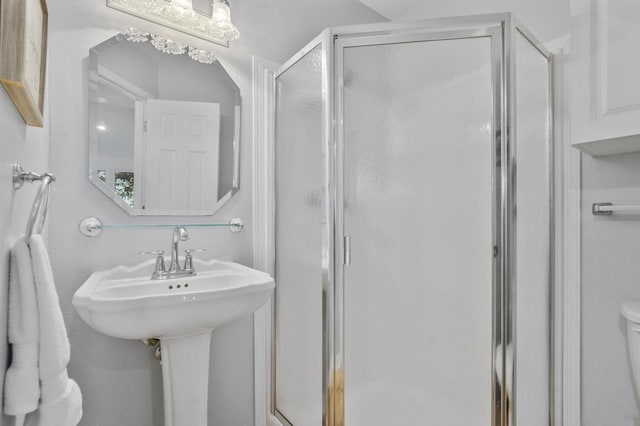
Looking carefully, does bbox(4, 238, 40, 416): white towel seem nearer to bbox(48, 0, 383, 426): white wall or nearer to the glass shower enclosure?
bbox(48, 0, 383, 426): white wall

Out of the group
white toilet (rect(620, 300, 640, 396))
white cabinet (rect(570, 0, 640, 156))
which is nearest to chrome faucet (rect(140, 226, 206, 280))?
white cabinet (rect(570, 0, 640, 156))

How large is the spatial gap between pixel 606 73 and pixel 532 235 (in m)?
0.63

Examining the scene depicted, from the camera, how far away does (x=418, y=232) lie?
138 cm

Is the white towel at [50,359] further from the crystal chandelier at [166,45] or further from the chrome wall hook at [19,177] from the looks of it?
the crystal chandelier at [166,45]

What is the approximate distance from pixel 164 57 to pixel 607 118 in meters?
1.75

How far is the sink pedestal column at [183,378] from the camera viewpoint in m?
1.28

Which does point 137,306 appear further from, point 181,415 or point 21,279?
point 181,415

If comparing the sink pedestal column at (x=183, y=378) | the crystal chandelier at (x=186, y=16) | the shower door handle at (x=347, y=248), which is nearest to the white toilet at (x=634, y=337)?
the shower door handle at (x=347, y=248)

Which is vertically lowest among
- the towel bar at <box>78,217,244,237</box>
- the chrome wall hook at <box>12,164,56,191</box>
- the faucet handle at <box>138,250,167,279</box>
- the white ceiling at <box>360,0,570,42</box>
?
the faucet handle at <box>138,250,167,279</box>

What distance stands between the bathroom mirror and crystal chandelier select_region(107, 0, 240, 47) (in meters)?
0.08

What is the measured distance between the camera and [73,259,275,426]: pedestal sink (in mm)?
1012

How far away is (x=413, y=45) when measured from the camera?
1.35 m

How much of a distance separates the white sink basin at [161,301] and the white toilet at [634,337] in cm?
137

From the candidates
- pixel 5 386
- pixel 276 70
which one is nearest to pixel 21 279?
pixel 5 386
